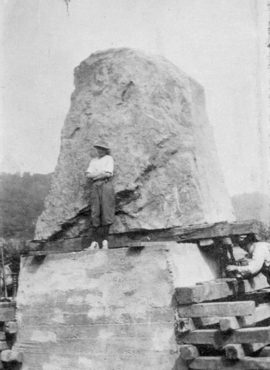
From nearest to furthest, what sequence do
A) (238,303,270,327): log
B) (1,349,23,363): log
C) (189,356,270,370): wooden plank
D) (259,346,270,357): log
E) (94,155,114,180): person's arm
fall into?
(189,356,270,370): wooden plank → (259,346,270,357): log → (238,303,270,327): log → (1,349,23,363): log → (94,155,114,180): person's arm

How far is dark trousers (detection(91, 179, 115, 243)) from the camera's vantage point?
748cm

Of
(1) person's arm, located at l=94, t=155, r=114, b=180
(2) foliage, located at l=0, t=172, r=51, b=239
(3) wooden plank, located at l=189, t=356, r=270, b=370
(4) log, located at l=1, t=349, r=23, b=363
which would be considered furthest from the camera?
→ (2) foliage, located at l=0, t=172, r=51, b=239

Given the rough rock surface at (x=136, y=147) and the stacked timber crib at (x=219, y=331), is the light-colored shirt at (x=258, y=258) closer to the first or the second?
the stacked timber crib at (x=219, y=331)

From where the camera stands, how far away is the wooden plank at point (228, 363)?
498 cm

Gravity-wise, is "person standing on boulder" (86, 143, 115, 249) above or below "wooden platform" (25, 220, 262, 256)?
A: above

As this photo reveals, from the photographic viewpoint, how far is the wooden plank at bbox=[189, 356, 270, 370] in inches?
196

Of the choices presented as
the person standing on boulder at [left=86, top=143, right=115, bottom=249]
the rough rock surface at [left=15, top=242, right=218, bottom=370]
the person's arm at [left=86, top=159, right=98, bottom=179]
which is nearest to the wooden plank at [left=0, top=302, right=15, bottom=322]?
the rough rock surface at [left=15, top=242, right=218, bottom=370]

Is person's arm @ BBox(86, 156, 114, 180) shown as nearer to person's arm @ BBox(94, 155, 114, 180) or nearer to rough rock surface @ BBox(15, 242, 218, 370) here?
person's arm @ BBox(94, 155, 114, 180)

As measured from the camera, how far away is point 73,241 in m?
7.95

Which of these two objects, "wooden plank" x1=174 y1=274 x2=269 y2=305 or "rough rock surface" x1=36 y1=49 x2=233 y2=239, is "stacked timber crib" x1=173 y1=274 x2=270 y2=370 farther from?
"rough rock surface" x1=36 y1=49 x2=233 y2=239

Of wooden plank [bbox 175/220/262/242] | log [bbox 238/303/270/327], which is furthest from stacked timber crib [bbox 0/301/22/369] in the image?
log [bbox 238/303/270/327]

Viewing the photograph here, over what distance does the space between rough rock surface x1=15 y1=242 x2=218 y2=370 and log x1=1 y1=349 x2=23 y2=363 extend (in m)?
0.13

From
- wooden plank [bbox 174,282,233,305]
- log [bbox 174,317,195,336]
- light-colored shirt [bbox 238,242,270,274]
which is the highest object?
light-colored shirt [bbox 238,242,270,274]

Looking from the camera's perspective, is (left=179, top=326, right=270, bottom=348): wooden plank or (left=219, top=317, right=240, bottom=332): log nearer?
(left=179, top=326, right=270, bottom=348): wooden plank
